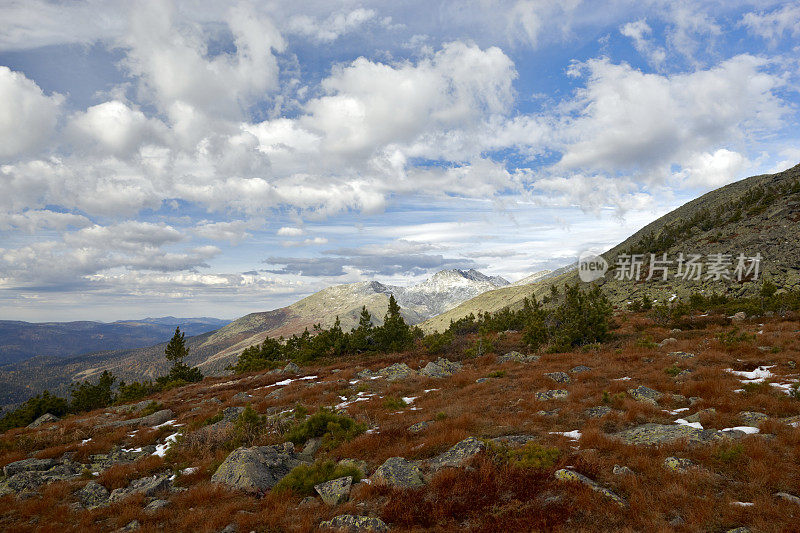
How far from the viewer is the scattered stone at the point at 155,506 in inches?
374

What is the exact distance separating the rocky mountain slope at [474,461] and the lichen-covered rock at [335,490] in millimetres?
46

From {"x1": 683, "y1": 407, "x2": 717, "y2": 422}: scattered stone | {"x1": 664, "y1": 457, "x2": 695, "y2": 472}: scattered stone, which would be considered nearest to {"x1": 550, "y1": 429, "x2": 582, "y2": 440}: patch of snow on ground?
{"x1": 664, "y1": 457, "x2": 695, "y2": 472}: scattered stone

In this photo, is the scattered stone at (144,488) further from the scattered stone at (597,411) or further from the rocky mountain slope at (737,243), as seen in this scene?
the rocky mountain slope at (737,243)

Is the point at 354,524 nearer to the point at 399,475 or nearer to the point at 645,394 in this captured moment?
the point at 399,475

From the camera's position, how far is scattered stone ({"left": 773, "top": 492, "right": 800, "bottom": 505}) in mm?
6882

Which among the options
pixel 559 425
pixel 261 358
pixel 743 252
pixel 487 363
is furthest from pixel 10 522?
pixel 743 252

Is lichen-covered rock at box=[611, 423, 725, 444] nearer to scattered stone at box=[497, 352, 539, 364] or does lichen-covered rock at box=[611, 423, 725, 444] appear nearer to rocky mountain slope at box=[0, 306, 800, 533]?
rocky mountain slope at box=[0, 306, 800, 533]

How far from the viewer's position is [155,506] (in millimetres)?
9734

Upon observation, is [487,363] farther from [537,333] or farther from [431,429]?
[431,429]

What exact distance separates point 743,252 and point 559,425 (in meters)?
88.0

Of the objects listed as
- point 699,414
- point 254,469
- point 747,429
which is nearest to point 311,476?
point 254,469

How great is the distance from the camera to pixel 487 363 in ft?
99.8

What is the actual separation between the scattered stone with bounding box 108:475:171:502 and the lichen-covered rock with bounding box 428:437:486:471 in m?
9.22

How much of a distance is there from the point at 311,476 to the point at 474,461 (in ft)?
16.3
